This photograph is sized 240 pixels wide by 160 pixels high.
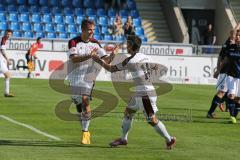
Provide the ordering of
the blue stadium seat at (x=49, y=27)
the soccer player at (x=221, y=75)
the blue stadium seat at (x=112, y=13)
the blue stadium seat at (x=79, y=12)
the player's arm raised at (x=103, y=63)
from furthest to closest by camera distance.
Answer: the blue stadium seat at (x=112, y=13) < the blue stadium seat at (x=79, y=12) < the blue stadium seat at (x=49, y=27) < the soccer player at (x=221, y=75) < the player's arm raised at (x=103, y=63)

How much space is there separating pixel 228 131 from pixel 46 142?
16.8 ft

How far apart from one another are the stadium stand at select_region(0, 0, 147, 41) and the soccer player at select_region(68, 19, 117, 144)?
97.4 ft

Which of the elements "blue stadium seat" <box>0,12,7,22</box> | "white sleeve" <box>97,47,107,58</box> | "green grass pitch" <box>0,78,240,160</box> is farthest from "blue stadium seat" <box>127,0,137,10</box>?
"white sleeve" <box>97,47,107,58</box>

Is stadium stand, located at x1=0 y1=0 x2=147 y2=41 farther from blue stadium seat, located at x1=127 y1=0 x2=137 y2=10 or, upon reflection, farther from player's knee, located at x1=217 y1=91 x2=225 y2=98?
player's knee, located at x1=217 y1=91 x2=225 y2=98

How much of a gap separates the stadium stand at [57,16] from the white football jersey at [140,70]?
30.4 metres

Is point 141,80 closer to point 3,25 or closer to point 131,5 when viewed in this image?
point 3,25

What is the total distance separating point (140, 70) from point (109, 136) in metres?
2.59

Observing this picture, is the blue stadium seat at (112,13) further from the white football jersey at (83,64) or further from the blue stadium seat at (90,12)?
the white football jersey at (83,64)

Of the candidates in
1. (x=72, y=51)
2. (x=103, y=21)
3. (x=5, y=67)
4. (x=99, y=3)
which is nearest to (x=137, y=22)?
(x=103, y=21)

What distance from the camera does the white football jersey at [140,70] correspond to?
1293cm

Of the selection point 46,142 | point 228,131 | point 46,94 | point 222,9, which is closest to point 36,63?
point 46,94

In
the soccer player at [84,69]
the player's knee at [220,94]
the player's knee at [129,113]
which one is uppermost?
the soccer player at [84,69]

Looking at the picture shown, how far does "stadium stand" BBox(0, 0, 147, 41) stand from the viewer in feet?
144

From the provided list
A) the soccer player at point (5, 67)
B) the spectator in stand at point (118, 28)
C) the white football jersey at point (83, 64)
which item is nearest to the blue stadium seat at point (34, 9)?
the spectator in stand at point (118, 28)
